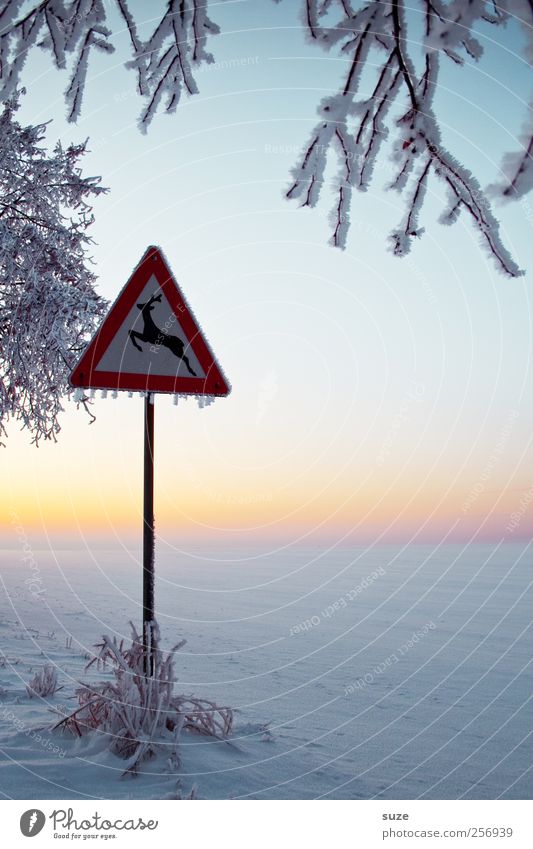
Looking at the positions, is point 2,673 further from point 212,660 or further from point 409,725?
point 409,725

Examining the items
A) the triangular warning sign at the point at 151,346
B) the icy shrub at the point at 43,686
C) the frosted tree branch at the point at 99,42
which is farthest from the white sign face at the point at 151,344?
the icy shrub at the point at 43,686

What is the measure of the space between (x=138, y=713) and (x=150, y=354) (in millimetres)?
1836

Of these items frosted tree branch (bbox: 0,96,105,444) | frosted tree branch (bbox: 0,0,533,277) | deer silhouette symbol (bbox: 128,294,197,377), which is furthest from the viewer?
frosted tree branch (bbox: 0,96,105,444)

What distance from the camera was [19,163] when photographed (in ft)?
24.4

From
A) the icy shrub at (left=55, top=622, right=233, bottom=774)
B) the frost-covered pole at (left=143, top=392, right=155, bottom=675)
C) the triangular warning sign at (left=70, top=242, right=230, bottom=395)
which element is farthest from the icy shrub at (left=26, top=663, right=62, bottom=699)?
the triangular warning sign at (left=70, top=242, right=230, bottom=395)

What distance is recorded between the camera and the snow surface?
2945mm

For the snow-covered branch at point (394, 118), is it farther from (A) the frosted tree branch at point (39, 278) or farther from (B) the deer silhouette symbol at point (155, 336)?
(A) the frosted tree branch at point (39, 278)

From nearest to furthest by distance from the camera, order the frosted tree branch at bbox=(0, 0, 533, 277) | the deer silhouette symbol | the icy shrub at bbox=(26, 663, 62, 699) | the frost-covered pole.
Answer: the frosted tree branch at bbox=(0, 0, 533, 277), the frost-covered pole, the deer silhouette symbol, the icy shrub at bbox=(26, 663, 62, 699)

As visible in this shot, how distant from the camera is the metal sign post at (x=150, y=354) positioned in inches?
129
